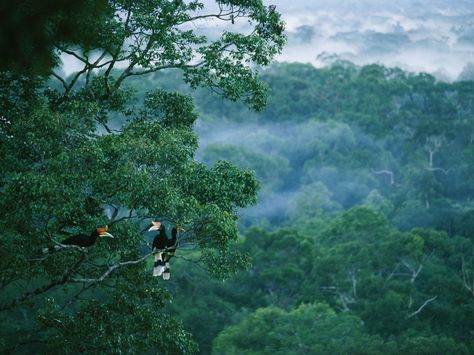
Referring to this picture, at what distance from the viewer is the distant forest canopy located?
3759 cm

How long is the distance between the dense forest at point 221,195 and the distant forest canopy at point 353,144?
0.14 m

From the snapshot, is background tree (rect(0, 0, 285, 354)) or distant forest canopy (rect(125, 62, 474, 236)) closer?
background tree (rect(0, 0, 285, 354))

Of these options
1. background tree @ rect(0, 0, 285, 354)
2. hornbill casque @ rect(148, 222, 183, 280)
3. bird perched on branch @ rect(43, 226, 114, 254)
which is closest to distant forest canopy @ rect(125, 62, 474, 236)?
background tree @ rect(0, 0, 285, 354)

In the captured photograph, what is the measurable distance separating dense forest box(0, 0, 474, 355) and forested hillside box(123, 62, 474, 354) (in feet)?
0.27

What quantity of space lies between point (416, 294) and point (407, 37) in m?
70.7

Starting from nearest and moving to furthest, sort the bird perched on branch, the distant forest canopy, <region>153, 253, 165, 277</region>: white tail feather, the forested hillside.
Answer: the bird perched on branch
<region>153, 253, 165, 277</region>: white tail feather
the forested hillside
the distant forest canopy

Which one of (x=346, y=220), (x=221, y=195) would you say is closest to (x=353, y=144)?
(x=346, y=220)

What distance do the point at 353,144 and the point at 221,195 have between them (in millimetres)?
37966

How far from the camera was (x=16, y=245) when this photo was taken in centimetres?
760

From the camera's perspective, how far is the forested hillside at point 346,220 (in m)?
21.3

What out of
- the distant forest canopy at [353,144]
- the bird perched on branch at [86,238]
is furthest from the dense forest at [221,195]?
the distant forest canopy at [353,144]

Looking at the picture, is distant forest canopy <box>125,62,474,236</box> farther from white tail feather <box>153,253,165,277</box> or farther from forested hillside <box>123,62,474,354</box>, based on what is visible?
white tail feather <box>153,253,165,277</box>

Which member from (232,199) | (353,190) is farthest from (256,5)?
(353,190)

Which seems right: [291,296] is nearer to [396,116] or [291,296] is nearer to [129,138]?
[129,138]
